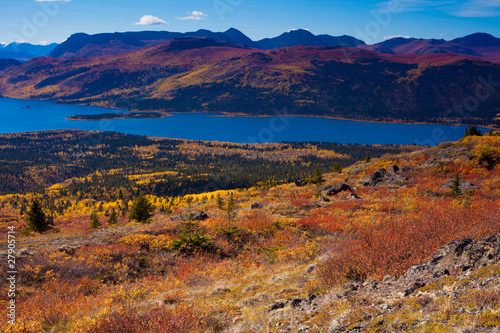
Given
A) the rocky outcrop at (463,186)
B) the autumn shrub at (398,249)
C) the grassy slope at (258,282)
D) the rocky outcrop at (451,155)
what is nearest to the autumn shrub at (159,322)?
the grassy slope at (258,282)

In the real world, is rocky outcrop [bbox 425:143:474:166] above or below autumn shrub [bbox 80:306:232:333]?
above

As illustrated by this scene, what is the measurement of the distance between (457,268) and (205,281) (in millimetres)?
8519

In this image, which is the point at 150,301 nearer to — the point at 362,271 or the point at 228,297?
the point at 228,297

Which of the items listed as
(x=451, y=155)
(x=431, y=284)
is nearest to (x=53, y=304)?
(x=431, y=284)

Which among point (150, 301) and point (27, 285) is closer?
point (150, 301)

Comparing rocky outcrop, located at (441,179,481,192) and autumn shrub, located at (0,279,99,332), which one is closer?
autumn shrub, located at (0,279,99,332)

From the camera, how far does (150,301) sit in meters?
9.72

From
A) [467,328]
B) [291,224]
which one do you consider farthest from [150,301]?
[291,224]

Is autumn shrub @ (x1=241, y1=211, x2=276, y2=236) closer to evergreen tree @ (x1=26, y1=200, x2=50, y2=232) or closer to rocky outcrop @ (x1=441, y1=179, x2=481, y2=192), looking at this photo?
rocky outcrop @ (x1=441, y1=179, x2=481, y2=192)

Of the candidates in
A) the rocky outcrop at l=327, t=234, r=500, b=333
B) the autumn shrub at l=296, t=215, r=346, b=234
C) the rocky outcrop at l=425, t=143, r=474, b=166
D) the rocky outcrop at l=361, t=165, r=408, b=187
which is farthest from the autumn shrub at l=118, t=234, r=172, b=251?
the rocky outcrop at l=425, t=143, r=474, b=166

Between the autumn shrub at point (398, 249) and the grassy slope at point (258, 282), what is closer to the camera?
the grassy slope at point (258, 282)

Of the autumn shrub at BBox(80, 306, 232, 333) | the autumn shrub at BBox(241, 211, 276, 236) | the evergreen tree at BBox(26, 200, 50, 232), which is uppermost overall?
the autumn shrub at BBox(80, 306, 232, 333)

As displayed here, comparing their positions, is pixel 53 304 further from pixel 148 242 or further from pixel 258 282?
pixel 258 282

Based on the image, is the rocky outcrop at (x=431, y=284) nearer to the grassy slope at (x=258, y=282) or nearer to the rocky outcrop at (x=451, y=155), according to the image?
the grassy slope at (x=258, y=282)
